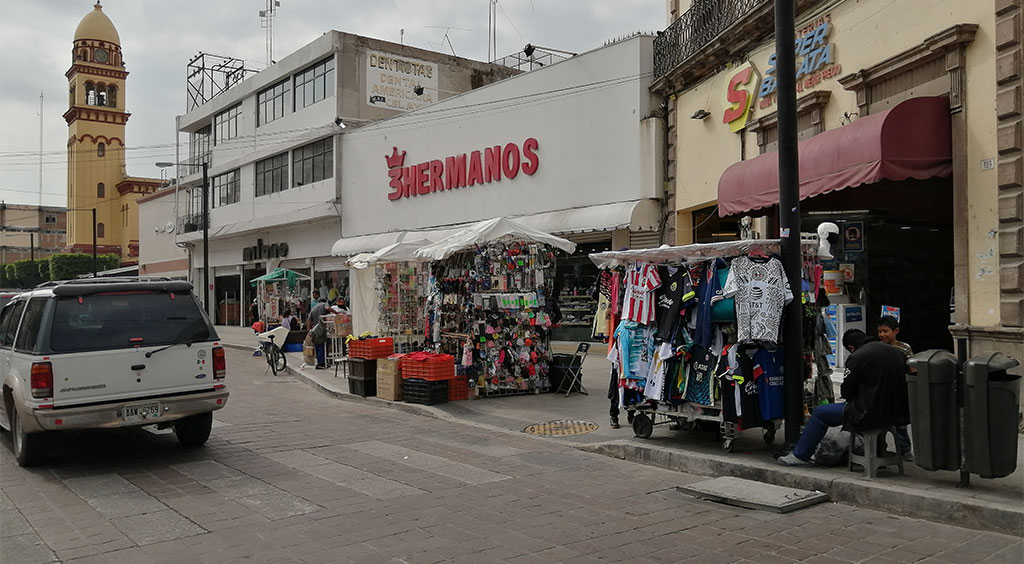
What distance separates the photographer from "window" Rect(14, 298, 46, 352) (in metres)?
8.08

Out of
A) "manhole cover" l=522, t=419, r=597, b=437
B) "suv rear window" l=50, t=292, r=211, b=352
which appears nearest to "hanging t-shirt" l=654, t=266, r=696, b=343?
"manhole cover" l=522, t=419, r=597, b=437

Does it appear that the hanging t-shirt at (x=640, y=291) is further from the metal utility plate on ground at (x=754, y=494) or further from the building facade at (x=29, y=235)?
the building facade at (x=29, y=235)

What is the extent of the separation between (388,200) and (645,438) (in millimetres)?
20770

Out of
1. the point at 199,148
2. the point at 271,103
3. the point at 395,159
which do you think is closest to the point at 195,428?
the point at 395,159

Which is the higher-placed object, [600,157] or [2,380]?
[600,157]

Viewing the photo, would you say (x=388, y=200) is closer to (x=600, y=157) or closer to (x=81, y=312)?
(x=600, y=157)

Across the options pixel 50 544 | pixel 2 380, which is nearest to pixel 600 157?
pixel 2 380

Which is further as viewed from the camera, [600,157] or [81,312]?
[600,157]

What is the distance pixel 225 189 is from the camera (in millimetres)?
40562

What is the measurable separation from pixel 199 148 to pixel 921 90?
41.5 meters

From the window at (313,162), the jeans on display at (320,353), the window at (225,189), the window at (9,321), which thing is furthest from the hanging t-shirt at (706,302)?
the window at (225,189)

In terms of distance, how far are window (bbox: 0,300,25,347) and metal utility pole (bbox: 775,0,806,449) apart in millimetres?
8352

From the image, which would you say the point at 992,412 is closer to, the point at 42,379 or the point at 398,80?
the point at 42,379

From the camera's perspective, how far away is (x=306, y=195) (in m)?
32.9
